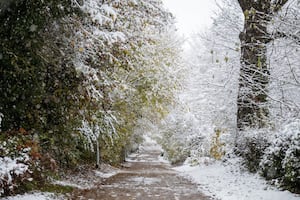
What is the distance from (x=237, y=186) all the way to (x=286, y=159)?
3146mm

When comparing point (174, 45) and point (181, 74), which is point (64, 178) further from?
point (174, 45)

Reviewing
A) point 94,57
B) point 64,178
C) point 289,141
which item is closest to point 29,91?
point 94,57

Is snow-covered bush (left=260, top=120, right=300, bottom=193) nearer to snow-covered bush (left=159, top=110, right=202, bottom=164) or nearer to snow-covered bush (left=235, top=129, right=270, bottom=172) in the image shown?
snow-covered bush (left=235, top=129, right=270, bottom=172)

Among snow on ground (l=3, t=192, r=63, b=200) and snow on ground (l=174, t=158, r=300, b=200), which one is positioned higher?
snow on ground (l=3, t=192, r=63, b=200)

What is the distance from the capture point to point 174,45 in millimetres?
20406

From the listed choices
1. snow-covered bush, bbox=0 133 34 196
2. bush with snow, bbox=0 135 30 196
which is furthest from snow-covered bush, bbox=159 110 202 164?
bush with snow, bbox=0 135 30 196

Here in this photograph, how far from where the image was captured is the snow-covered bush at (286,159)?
8578 mm

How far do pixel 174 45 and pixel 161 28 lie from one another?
7.22m

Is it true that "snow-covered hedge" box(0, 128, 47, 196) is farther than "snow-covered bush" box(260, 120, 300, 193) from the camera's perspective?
No

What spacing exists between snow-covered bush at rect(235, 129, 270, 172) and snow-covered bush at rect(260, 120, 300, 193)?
1.16 m

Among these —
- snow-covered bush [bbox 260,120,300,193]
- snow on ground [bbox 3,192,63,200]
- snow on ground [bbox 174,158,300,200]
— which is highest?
snow-covered bush [bbox 260,120,300,193]

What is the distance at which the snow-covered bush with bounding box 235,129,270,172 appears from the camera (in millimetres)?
11961

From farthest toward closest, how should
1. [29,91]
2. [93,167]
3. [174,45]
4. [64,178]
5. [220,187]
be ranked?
[174,45] < [93,167] < [64,178] < [220,187] < [29,91]

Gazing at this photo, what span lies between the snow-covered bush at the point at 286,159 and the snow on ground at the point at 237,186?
0.32 m
